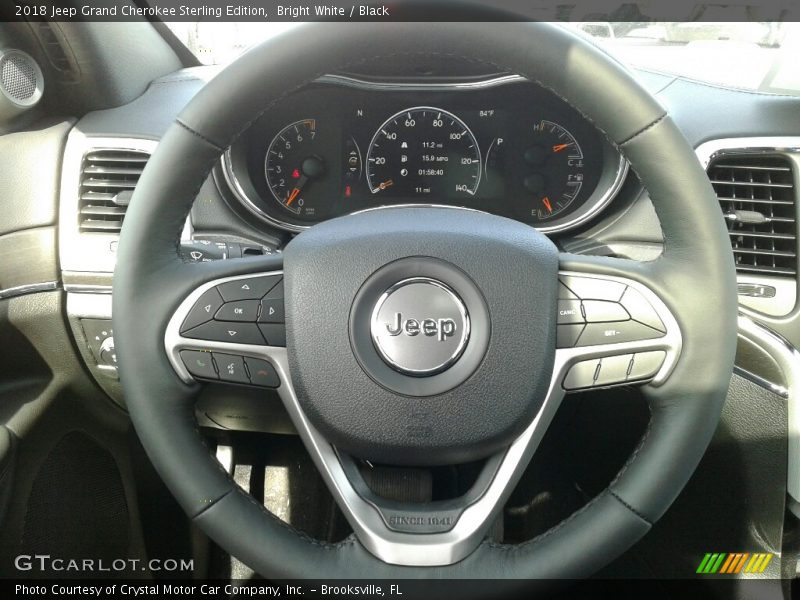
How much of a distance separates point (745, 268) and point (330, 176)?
94 cm

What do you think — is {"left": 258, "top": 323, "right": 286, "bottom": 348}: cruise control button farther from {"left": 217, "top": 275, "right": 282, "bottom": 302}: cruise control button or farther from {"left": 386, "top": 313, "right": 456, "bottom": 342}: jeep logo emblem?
{"left": 386, "top": 313, "right": 456, "bottom": 342}: jeep logo emblem

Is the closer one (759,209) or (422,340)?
(422,340)

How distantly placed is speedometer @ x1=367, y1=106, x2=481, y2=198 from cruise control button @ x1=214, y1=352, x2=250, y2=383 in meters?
0.86

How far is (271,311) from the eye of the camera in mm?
1118

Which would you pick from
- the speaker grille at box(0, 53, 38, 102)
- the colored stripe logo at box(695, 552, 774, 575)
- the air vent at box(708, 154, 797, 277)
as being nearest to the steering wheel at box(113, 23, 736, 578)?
the air vent at box(708, 154, 797, 277)

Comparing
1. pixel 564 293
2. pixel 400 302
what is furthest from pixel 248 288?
pixel 564 293

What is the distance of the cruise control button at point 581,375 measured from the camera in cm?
111

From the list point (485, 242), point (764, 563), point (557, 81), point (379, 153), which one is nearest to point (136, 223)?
point (485, 242)

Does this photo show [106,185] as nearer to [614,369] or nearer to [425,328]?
[425,328]

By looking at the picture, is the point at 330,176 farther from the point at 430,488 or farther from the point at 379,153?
the point at 430,488

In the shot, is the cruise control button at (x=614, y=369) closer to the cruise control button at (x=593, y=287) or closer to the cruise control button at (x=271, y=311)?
the cruise control button at (x=593, y=287)

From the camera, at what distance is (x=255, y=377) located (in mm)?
1121

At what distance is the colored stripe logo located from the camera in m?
1.74

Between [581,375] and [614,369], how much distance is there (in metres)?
0.05
